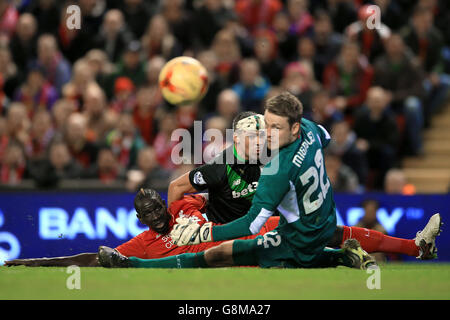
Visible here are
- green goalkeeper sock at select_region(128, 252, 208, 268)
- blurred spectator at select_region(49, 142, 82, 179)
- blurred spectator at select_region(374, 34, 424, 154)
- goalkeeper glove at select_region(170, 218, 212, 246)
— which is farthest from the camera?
blurred spectator at select_region(374, 34, 424, 154)

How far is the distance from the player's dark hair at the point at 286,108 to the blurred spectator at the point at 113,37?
8092 mm

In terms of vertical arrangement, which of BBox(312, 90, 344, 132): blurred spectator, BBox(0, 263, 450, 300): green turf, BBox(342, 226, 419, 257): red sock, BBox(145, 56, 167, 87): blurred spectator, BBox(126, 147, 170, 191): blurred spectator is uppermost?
BBox(145, 56, 167, 87): blurred spectator

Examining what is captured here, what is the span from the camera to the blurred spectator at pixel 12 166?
13047 millimetres

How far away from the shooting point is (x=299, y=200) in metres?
7.49

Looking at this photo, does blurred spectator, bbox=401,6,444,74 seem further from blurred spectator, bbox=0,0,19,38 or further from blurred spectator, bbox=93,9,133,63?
blurred spectator, bbox=0,0,19,38

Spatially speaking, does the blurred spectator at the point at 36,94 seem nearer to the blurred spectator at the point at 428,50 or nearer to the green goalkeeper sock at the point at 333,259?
the blurred spectator at the point at 428,50

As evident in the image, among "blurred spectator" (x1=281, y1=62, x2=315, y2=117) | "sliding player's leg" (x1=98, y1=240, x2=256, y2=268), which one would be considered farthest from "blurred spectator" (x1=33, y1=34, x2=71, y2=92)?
"sliding player's leg" (x1=98, y1=240, x2=256, y2=268)

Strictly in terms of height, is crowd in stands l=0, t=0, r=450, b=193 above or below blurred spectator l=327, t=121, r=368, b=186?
above

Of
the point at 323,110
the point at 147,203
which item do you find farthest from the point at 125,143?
the point at 147,203

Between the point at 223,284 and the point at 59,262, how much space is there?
102 inches

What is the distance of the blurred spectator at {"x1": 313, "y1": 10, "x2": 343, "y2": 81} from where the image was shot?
1438 cm

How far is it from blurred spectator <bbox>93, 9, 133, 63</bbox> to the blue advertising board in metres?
4.10

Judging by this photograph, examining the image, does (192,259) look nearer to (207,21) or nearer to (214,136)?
(214,136)

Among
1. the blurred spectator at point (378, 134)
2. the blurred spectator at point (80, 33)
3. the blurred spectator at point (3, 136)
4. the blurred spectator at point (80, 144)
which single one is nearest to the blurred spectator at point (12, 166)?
the blurred spectator at point (3, 136)
